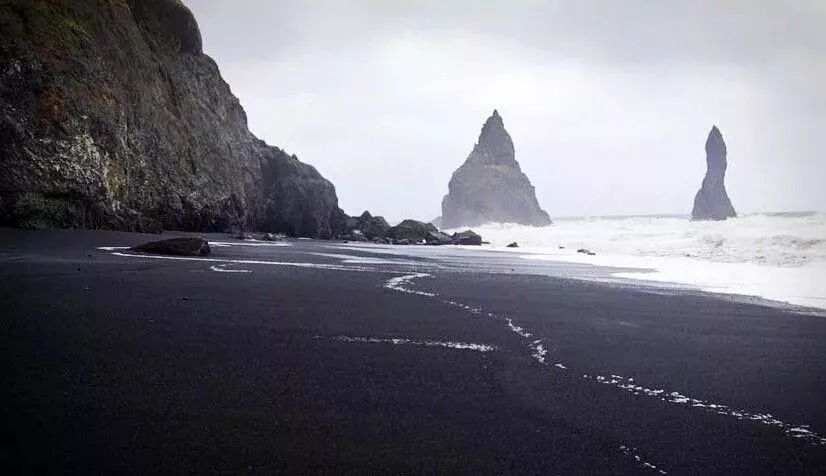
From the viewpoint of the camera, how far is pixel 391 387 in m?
3.75

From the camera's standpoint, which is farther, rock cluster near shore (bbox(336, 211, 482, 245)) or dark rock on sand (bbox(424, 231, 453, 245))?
rock cluster near shore (bbox(336, 211, 482, 245))

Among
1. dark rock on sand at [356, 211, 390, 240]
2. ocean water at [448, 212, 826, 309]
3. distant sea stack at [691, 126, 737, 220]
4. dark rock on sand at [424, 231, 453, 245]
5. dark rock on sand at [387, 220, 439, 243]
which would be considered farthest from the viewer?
distant sea stack at [691, 126, 737, 220]

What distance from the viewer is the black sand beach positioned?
2574 mm

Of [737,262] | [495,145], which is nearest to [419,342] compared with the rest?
[737,262]

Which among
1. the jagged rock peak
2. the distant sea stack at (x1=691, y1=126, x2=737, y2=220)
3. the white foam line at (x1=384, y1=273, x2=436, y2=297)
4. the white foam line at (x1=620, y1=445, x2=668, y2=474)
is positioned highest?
the jagged rock peak

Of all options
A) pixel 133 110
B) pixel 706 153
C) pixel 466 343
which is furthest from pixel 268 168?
pixel 706 153

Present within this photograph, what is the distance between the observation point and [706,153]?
123062 millimetres

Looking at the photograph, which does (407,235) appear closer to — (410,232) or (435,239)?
(410,232)

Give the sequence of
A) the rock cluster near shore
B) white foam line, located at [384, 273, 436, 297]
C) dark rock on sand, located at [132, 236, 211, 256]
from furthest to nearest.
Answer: the rock cluster near shore < dark rock on sand, located at [132, 236, 211, 256] < white foam line, located at [384, 273, 436, 297]

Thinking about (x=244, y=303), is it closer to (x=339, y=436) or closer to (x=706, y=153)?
(x=339, y=436)

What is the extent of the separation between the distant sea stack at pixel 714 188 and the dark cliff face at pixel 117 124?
110654mm

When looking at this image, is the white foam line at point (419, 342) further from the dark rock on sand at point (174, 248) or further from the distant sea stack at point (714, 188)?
the distant sea stack at point (714, 188)

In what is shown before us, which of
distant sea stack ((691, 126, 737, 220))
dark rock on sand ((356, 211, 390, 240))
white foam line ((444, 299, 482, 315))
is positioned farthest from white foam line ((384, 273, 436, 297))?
distant sea stack ((691, 126, 737, 220))

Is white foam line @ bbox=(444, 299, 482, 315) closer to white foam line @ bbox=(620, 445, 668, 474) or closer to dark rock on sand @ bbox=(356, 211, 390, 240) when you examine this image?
white foam line @ bbox=(620, 445, 668, 474)
